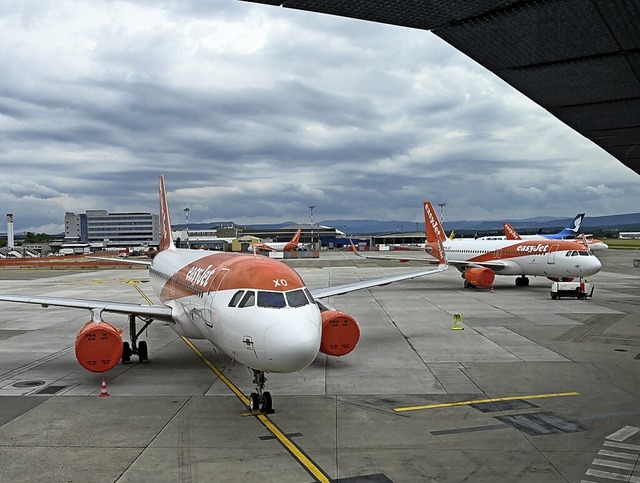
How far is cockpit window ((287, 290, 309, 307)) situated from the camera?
13141 millimetres

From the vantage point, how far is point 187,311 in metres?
17.5

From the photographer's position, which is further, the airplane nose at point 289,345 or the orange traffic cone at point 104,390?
the orange traffic cone at point 104,390

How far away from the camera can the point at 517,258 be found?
41656mm

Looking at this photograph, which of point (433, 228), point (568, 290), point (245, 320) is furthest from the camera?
point (433, 228)

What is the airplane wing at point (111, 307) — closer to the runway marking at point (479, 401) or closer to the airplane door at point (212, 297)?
the airplane door at point (212, 297)

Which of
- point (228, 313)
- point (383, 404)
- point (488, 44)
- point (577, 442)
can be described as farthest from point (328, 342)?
point (488, 44)

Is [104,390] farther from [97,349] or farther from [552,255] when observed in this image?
[552,255]

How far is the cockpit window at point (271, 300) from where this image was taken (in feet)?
42.7

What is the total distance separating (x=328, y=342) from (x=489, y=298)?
23481mm

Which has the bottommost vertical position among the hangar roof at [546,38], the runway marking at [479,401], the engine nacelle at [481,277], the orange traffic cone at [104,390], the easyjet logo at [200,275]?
the runway marking at [479,401]

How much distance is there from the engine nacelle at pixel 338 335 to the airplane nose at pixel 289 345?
3.87 m

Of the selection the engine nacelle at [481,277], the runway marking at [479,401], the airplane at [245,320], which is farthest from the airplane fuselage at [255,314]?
the engine nacelle at [481,277]

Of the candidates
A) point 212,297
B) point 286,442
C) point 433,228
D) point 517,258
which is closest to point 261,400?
point 286,442

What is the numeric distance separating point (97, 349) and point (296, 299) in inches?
242
